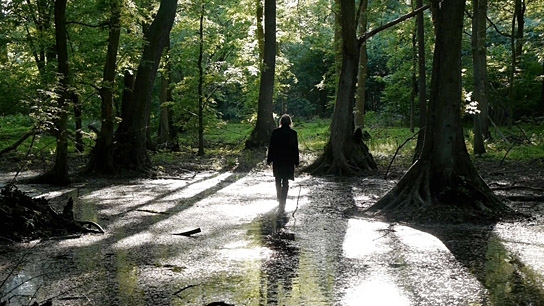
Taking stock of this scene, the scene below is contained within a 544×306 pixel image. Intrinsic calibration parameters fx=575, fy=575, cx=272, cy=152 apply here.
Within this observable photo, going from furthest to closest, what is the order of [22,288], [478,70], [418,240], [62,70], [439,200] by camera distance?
[478,70], [62,70], [439,200], [418,240], [22,288]

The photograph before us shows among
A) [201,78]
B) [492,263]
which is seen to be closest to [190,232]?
[492,263]

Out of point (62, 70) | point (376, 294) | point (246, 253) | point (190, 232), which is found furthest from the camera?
point (62, 70)

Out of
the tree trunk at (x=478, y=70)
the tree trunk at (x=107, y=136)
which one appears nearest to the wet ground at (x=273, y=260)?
the tree trunk at (x=107, y=136)

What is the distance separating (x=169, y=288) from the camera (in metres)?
6.43

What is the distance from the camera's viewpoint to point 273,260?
7.74 metres

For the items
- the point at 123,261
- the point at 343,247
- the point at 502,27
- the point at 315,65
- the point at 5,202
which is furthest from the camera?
the point at 315,65

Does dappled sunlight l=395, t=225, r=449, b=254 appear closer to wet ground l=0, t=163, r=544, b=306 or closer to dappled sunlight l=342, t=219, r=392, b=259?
wet ground l=0, t=163, r=544, b=306

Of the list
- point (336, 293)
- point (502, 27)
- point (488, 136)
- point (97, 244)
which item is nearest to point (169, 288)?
point (336, 293)

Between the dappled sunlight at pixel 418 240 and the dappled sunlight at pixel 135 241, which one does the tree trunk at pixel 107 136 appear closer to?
the dappled sunlight at pixel 135 241

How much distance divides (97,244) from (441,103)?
706 centimetres

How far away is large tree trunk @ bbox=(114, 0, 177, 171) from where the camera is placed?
1869 centimetres

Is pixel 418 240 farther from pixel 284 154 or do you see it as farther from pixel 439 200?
pixel 284 154

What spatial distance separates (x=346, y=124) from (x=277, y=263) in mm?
11939

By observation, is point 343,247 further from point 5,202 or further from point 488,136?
point 488,136
